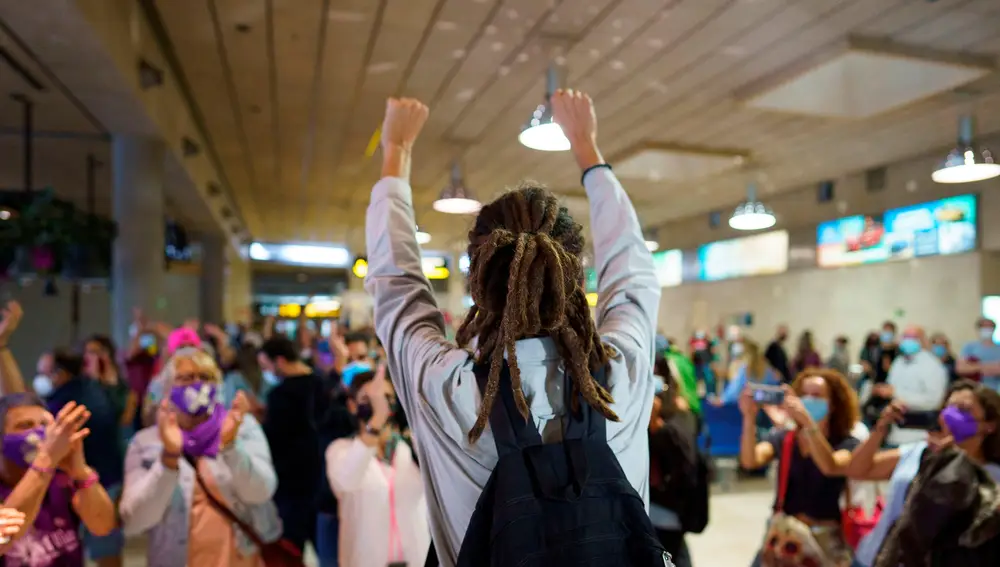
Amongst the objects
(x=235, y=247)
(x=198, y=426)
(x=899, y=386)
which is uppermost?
(x=235, y=247)

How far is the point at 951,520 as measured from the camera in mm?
2062

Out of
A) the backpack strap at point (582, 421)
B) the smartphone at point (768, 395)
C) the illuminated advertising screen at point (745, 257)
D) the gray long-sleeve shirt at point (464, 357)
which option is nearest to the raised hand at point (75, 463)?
the gray long-sleeve shirt at point (464, 357)

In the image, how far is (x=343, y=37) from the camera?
15.8 feet

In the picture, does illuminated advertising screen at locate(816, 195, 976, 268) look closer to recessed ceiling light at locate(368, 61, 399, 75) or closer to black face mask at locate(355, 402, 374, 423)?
recessed ceiling light at locate(368, 61, 399, 75)

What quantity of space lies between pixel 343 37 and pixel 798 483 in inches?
161

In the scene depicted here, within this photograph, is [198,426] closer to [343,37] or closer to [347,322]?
[343,37]

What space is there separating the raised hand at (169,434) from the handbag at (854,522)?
2.66 meters

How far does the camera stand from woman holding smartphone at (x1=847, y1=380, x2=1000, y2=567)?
89.2 inches

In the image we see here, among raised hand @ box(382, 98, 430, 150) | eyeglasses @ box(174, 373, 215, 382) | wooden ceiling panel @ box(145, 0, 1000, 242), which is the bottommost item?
eyeglasses @ box(174, 373, 215, 382)

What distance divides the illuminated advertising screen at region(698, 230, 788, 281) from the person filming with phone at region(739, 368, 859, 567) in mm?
8735

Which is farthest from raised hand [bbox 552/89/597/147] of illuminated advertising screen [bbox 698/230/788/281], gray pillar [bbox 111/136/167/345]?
illuminated advertising screen [bbox 698/230/788/281]

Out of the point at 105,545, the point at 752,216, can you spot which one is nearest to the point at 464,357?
the point at 105,545

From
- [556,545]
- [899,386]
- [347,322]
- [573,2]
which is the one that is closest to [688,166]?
[899,386]

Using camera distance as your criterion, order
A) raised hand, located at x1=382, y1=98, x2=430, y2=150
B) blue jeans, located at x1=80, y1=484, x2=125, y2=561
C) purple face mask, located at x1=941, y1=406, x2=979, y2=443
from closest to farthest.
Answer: raised hand, located at x1=382, y1=98, x2=430, y2=150
purple face mask, located at x1=941, y1=406, x2=979, y2=443
blue jeans, located at x1=80, y1=484, x2=125, y2=561
